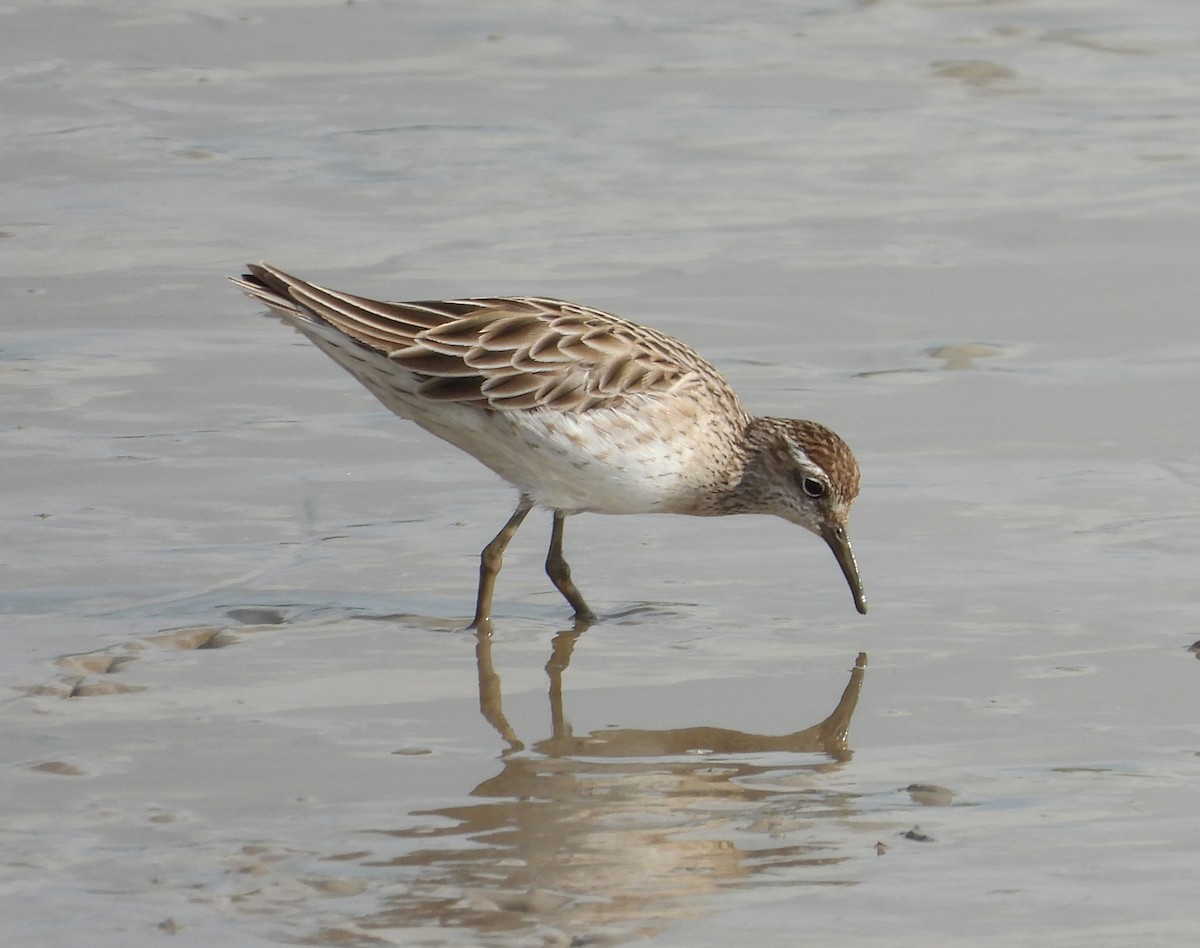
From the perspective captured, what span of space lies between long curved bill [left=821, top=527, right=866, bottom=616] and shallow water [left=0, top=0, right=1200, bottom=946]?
0.09 metres

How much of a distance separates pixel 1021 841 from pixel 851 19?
1250cm

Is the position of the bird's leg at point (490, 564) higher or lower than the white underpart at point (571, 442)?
lower

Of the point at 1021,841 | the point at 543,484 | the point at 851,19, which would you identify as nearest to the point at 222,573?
the point at 543,484

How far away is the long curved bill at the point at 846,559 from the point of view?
7.78 meters

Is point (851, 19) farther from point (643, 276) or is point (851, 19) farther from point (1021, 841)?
point (1021, 841)

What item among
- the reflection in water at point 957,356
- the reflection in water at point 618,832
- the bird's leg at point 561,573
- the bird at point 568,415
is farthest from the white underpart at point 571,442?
the reflection in water at point 957,356

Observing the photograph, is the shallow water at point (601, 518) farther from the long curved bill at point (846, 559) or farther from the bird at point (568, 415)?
the bird at point (568, 415)

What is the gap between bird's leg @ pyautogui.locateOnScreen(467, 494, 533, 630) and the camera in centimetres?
786

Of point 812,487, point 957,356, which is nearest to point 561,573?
point 812,487

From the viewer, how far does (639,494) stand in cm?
814

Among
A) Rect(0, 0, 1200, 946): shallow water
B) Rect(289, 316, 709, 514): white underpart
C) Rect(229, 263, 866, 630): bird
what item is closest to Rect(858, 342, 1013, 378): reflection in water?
Rect(0, 0, 1200, 946): shallow water

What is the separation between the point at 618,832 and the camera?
5824 millimetres

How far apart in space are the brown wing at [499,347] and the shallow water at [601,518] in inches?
28.5

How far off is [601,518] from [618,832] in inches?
138
